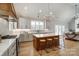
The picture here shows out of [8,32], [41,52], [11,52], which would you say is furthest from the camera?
[8,32]

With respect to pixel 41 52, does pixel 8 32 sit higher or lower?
higher

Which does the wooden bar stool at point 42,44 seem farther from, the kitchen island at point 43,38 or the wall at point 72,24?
the wall at point 72,24

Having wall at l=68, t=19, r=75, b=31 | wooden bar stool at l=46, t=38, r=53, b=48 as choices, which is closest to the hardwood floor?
wooden bar stool at l=46, t=38, r=53, b=48

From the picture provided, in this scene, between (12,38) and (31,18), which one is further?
(12,38)

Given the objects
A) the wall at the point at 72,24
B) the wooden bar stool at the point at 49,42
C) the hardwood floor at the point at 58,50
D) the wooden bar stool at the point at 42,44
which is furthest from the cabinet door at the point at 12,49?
the wall at the point at 72,24

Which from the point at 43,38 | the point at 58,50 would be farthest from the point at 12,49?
the point at 58,50

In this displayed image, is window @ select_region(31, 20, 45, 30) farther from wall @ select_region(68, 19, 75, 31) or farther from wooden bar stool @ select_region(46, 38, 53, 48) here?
wall @ select_region(68, 19, 75, 31)

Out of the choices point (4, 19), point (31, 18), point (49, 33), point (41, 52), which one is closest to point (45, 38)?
point (49, 33)

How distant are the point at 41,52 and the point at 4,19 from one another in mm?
865

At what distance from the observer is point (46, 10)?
5.64 feet

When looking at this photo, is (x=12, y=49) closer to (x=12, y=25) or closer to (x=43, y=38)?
(x=12, y=25)

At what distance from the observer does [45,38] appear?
5.88 ft

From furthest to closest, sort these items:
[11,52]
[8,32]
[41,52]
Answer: [8,32]
[41,52]
[11,52]

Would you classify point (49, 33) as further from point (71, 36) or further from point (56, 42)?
point (71, 36)
